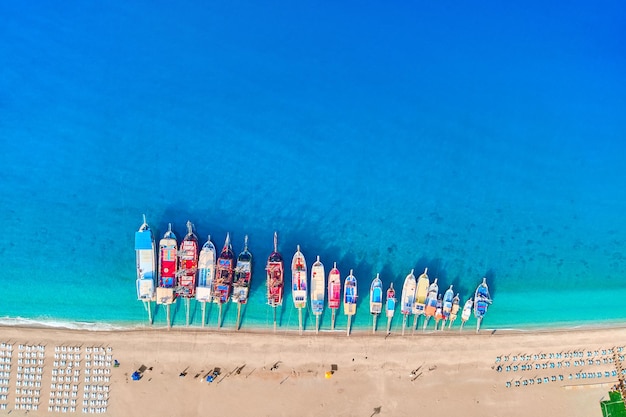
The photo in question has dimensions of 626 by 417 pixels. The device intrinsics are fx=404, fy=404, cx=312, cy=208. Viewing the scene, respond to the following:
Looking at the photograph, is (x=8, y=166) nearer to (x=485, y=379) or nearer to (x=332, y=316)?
(x=332, y=316)

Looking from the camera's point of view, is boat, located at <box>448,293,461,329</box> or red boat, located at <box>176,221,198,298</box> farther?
boat, located at <box>448,293,461,329</box>

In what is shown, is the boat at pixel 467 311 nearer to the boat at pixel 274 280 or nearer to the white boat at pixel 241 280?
the boat at pixel 274 280

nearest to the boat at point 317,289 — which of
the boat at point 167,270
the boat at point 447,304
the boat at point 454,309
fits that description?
the boat at point 447,304

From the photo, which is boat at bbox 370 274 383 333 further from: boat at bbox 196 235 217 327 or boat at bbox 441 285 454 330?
boat at bbox 196 235 217 327

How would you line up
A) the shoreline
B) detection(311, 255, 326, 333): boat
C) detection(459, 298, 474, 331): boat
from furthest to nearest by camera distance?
detection(459, 298, 474, 331): boat → detection(311, 255, 326, 333): boat → the shoreline

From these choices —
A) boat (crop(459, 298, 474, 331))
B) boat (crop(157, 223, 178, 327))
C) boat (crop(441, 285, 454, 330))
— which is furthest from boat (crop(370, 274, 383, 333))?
boat (crop(157, 223, 178, 327))

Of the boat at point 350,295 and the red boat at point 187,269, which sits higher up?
the red boat at point 187,269
